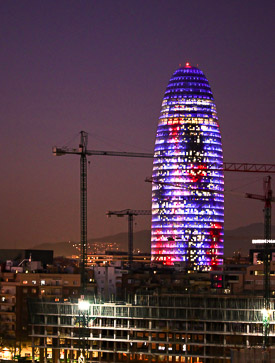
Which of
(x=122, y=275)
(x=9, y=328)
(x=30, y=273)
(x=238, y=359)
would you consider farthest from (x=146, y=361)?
(x=238, y=359)

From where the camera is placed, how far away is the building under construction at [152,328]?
348 feet

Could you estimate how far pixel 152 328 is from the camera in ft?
358

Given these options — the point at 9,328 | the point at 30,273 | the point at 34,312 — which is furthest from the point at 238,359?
the point at 30,273

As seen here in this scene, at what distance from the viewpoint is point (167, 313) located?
109312 millimetres

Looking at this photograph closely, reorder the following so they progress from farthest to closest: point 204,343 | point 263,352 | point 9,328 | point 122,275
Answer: point 122,275
point 9,328
point 204,343
point 263,352

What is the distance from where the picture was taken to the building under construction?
348ft

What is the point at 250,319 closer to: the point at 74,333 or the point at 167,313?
the point at 167,313

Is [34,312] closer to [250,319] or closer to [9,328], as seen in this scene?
[9,328]

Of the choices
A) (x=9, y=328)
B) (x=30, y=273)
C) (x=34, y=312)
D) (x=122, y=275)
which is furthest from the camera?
(x=122, y=275)

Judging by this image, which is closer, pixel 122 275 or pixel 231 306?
pixel 231 306

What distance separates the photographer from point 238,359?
52031 millimetres

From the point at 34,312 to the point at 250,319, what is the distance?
22331 millimetres

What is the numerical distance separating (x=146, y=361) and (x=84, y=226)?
16917 mm

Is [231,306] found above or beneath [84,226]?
beneath
